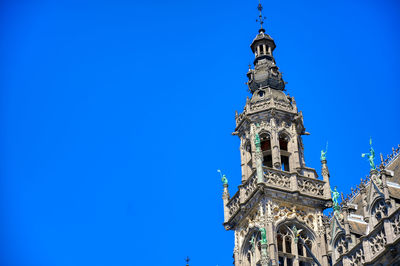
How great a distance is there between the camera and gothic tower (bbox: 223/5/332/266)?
4566 cm

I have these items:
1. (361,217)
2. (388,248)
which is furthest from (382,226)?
(361,217)

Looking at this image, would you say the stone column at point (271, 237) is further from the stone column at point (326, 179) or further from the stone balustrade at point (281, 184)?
the stone column at point (326, 179)

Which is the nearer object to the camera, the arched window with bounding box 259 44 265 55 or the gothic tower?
the gothic tower

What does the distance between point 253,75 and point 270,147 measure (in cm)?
527

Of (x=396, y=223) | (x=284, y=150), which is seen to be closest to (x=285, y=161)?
(x=284, y=150)

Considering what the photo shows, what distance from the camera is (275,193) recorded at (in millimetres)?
46719

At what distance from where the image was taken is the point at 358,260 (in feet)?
133

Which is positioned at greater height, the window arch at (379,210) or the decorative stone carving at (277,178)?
the decorative stone carving at (277,178)

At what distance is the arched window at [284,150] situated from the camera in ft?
164

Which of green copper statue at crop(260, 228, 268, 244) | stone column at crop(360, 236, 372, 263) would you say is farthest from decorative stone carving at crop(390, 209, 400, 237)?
green copper statue at crop(260, 228, 268, 244)

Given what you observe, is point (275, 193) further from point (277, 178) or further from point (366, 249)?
point (366, 249)

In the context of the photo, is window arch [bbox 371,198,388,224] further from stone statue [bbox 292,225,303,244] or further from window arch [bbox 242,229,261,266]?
window arch [bbox 242,229,261,266]

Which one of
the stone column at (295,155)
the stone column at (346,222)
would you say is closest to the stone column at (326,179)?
the stone column at (295,155)

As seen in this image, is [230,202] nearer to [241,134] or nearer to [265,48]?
[241,134]
